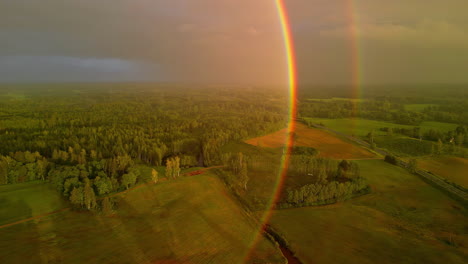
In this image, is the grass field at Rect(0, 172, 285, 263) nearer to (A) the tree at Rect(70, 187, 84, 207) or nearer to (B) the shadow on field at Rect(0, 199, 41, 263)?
(B) the shadow on field at Rect(0, 199, 41, 263)

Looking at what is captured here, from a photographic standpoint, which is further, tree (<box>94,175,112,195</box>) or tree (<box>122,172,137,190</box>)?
tree (<box>122,172,137,190</box>)

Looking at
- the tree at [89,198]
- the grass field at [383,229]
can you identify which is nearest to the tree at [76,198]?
the tree at [89,198]

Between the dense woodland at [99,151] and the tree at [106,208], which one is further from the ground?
the dense woodland at [99,151]

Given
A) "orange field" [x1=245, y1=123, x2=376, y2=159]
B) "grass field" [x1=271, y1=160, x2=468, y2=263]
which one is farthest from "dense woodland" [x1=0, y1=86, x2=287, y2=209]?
"grass field" [x1=271, y1=160, x2=468, y2=263]

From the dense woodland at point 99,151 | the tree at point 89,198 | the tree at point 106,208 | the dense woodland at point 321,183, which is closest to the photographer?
the tree at point 106,208

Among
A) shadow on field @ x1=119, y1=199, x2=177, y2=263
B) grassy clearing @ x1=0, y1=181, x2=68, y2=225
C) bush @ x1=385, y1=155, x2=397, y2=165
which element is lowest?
shadow on field @ x1=119, y1=199, x2=177, y2=263

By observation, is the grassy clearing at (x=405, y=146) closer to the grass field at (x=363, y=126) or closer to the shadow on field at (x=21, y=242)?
the grass field at (x=363, y=126)

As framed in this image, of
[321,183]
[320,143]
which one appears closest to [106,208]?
[321,183]
